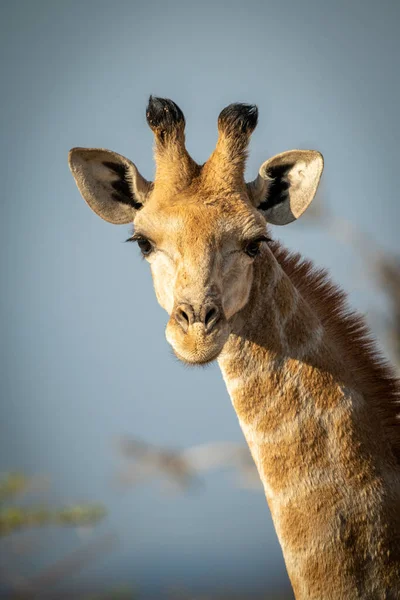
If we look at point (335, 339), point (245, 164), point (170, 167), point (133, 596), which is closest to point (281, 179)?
point (245, 164)

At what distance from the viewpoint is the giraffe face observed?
6578 mm

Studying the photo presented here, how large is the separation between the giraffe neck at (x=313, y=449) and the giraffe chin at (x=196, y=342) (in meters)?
0.64

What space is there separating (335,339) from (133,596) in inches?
500

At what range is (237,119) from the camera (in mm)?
7785

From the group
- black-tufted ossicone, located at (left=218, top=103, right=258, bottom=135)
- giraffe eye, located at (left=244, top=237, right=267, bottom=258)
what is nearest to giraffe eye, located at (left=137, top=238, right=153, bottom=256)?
giraffe eye, located at (left=244, top=237, right=267, bottom=258)

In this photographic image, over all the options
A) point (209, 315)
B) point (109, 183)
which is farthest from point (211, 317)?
point (109, 183)

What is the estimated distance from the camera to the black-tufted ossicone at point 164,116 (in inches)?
310

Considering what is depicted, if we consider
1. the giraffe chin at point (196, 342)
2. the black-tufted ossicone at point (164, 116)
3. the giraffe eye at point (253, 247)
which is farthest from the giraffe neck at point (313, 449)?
the black-tufted ossicone at point (164, 116)

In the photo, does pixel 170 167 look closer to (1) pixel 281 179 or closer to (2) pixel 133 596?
(1) pixel 281 179

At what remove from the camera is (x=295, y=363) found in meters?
7.13

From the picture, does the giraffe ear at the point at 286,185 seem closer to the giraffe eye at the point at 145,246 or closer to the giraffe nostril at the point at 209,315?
the giraffe eye at the point at 145,246

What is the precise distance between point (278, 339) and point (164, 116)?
7.70 feet

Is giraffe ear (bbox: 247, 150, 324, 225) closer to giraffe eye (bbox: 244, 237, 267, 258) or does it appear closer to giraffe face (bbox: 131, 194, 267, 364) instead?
giraffe face (bbox: 131, 194, 267, 364)

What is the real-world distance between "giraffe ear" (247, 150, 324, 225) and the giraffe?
0.01 m
